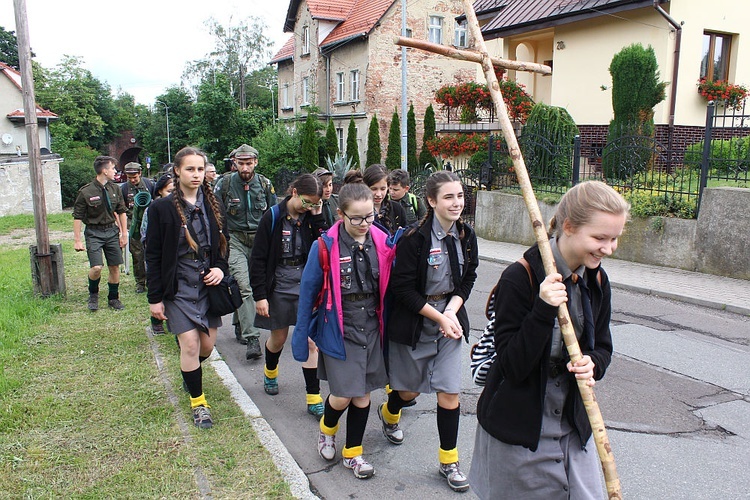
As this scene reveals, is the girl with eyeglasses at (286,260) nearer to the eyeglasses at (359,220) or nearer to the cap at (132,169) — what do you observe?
the eyeglasses at (359,220)

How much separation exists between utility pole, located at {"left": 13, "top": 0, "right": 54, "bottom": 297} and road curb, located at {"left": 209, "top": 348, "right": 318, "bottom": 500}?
4.22 metres

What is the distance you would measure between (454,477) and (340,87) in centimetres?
3159

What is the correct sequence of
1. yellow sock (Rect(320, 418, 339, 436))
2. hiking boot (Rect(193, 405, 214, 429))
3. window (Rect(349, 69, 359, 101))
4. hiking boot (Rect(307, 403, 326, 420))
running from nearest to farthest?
yellow sock (Rect(320, 418, 339, 436)), hiking boot (Rect(193, 405, 214, 429)), hiking boot (Rect(307, 403, 326, 420)), window (Rect(349, 69, 359, 101))

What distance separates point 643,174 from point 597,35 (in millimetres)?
8063

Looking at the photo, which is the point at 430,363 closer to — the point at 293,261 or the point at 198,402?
the point at 293,261

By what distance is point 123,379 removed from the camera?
17.7 feet

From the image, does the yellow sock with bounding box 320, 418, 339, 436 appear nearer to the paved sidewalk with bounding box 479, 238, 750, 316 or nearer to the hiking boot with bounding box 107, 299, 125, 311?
the hiking boot with bounding box 107, 299, 125, 311

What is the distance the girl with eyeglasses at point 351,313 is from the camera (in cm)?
379

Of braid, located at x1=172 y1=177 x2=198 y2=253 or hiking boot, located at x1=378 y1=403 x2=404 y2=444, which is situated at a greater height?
braid, located at x1=172 y1=177 x2=198 y2=253

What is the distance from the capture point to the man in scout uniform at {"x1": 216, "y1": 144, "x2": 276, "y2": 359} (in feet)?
20.6

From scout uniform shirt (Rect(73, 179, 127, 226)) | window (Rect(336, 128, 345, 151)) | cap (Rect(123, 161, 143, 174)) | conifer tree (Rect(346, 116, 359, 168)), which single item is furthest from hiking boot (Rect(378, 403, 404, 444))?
window (Rect(336, 128, 345, 151))

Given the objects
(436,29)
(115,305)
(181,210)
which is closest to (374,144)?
(436,29)

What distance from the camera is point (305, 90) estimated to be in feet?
121

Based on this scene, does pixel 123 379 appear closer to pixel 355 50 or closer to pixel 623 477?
pixel 623 477
